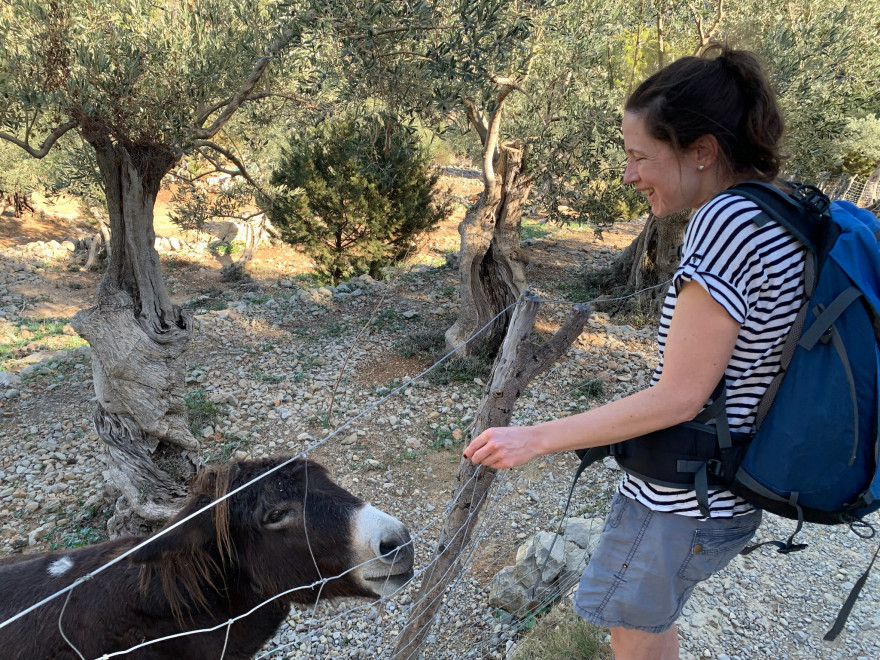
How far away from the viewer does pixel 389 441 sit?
5762mm

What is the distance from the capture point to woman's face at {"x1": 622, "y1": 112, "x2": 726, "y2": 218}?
1355 mm

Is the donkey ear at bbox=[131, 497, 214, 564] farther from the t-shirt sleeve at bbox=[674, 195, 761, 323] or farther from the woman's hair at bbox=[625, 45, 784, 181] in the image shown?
the woman's hair at bbox=[625, 45, 784, 181]

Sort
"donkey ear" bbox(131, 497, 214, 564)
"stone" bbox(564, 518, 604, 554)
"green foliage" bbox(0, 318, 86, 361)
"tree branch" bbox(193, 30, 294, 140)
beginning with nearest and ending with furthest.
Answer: "donkey ear" bbox(131, 497, 214, 564), "stone" bbox(564, 518, 604, 554), "tree branch" bbox(193, 30, 294, 140), "green foliage" bbox(0, 318, 86, 361)

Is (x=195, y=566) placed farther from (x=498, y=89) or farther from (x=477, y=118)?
(x=477, y=118)

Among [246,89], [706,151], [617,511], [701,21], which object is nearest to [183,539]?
[617,511]

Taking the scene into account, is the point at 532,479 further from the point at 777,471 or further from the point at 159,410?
the point at 777,471

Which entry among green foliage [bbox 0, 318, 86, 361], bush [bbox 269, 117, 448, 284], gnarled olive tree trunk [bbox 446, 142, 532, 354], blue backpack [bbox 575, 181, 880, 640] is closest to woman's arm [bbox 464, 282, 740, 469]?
blue backpack [bbox 575, 181, 880, 640]

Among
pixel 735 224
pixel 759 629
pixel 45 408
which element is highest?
pixel 735 224

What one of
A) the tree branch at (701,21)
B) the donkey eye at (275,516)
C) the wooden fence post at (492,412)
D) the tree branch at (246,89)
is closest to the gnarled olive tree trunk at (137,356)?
the tree branch at (246,89)

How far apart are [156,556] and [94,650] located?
1.59 ft

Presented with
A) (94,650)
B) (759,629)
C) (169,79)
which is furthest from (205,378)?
(759,629)

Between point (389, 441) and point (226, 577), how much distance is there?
3558mm

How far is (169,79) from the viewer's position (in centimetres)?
459

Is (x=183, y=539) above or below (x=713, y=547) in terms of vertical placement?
below
